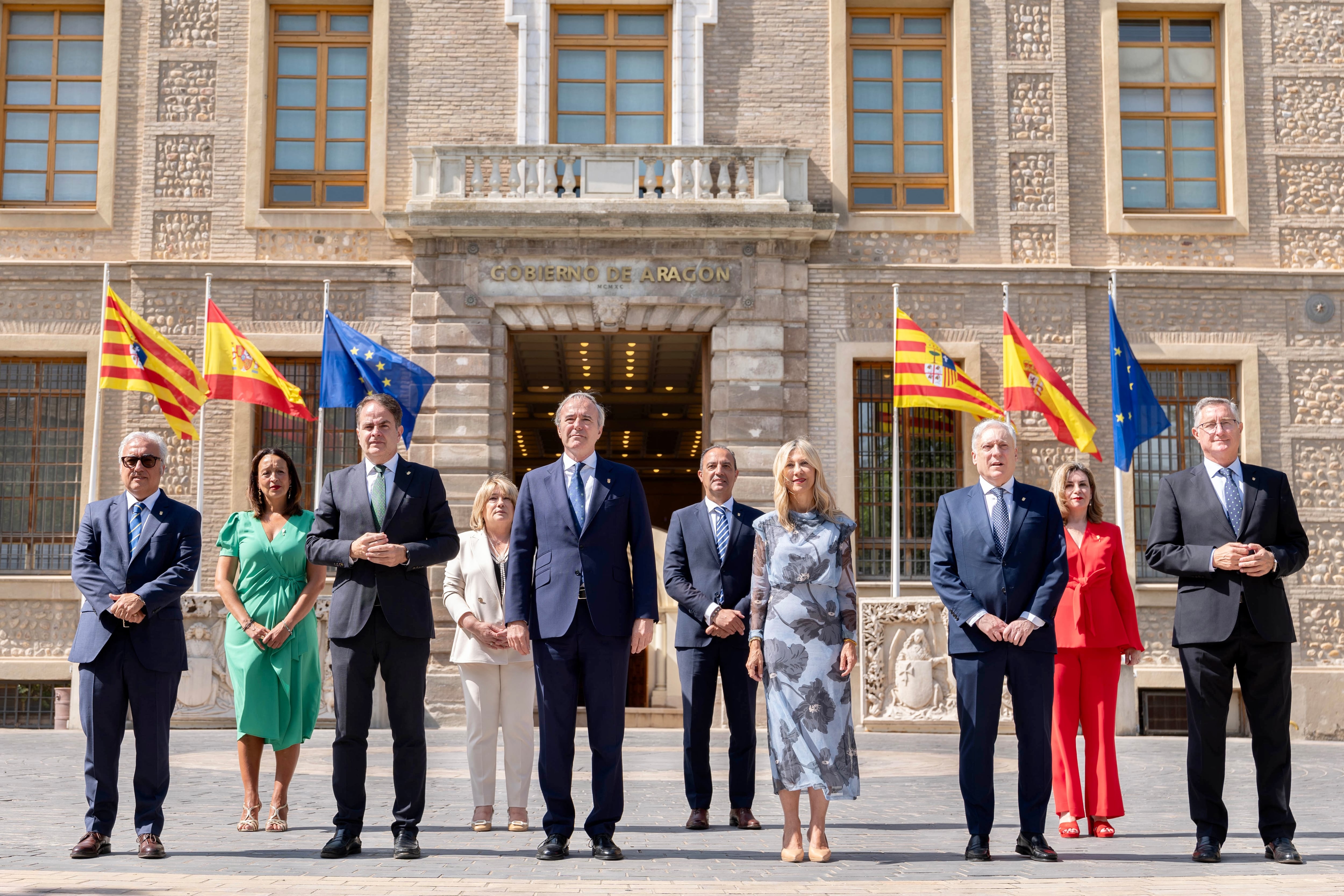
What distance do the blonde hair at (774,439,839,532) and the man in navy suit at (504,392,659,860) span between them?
2.28ft

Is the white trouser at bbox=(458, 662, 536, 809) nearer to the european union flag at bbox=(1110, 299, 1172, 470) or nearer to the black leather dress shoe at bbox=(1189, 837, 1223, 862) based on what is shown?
the black leather dress shoe at bbox=(1189, 837, 1223, 862)

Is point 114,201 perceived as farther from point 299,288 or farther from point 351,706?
point 351,706

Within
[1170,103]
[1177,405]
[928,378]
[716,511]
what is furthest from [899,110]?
[716,511]

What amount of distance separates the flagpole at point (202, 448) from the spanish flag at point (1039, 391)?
32.3 ft

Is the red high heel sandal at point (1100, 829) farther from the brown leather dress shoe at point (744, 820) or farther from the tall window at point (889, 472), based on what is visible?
the tall window at point (889, 472)

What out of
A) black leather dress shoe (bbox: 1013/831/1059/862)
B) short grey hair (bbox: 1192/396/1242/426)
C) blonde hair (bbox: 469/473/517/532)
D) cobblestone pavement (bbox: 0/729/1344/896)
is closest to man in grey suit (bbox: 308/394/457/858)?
cobblestone pavement (bbox: 0/729/1344/896)

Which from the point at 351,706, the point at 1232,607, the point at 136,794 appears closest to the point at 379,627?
the point at 351,706

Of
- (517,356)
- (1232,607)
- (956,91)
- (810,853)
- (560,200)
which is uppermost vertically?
(956,91)

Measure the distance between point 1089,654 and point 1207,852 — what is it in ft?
5.31

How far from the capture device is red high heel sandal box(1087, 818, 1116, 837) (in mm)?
7855

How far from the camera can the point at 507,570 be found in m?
7.55

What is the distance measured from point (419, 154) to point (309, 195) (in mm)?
1796

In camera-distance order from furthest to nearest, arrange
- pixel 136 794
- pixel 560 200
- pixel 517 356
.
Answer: pixel 517 356
pixel 560 200
pixel 136 794

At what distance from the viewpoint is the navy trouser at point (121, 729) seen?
22.7 feet
